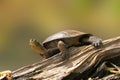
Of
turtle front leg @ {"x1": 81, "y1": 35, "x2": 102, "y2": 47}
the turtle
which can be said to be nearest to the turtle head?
the turtle

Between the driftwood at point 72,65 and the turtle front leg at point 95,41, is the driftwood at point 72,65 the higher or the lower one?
the lower one

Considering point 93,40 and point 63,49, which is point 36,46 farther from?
point 93,40

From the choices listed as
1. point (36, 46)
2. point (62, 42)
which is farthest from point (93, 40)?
point (36, 46)

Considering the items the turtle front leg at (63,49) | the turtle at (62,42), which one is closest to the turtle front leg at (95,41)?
the turtle at (62,42)

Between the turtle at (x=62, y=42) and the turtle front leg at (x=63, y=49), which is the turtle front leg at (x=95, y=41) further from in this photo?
the turtle front leg at (x=63, y=49)

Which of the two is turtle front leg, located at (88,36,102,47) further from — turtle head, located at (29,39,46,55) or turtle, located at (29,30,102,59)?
turtle head, located at (29,39,46,55)

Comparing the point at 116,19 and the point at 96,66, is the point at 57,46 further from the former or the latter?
the point at 116,19
